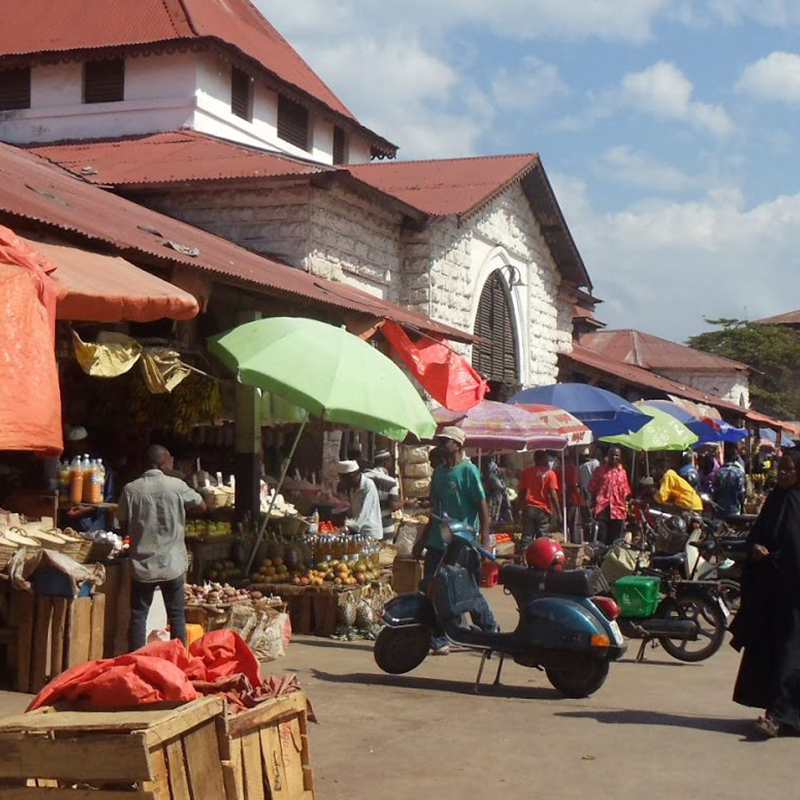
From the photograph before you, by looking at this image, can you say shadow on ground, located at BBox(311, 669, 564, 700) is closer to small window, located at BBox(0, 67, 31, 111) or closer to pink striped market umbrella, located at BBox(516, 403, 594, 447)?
pink striped market umbrella, located at BBox(516, 403, 594, 447)

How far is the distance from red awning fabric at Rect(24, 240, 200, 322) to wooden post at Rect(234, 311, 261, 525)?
102 inches

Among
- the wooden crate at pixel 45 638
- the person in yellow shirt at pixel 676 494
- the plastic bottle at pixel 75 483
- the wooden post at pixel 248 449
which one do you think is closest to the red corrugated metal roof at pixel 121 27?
the person in yellow shirt at pixel 676 494

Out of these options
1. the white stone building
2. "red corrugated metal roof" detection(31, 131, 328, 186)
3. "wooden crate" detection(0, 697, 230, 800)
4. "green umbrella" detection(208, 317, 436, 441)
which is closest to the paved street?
"wooden crate" detection(0, 697, 230, 800)

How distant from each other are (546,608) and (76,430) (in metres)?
4.63

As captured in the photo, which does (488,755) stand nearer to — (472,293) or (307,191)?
(307,191)

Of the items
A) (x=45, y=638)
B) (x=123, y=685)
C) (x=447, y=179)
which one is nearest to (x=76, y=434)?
(x=45, y=638)

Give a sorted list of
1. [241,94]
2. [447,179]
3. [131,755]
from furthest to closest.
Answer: [241,94], [447,179], [131,755]

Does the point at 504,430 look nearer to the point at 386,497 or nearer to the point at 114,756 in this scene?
the point at 386,497

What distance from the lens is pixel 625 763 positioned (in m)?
6.75

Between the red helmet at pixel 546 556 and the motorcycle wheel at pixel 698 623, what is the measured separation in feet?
7.19

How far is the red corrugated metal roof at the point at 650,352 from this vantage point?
4322 cm

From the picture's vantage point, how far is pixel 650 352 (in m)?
44.7

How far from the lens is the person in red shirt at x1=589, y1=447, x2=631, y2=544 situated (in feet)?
60.0

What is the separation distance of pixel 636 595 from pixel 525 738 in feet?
12.1
